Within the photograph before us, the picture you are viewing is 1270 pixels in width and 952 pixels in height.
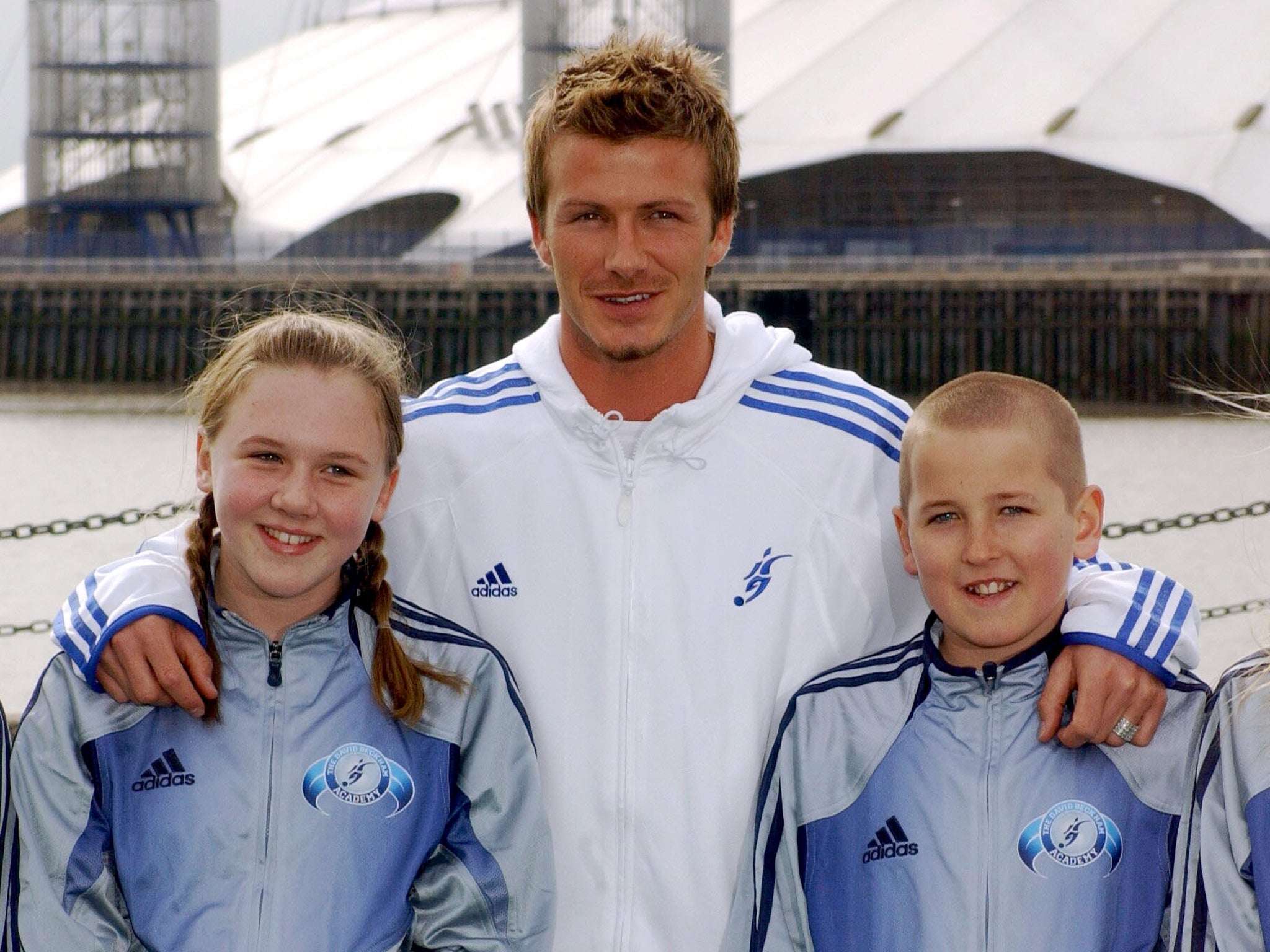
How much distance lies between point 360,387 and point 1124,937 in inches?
54.3

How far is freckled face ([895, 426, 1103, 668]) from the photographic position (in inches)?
109

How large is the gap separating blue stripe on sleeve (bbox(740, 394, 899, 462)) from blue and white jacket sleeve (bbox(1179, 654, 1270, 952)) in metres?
0.73

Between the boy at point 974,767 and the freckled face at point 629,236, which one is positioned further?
the freckled face at point 629,236

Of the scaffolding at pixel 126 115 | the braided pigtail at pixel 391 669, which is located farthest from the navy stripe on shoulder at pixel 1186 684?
the scaffolding at pixel 126 115

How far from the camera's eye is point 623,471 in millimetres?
2943

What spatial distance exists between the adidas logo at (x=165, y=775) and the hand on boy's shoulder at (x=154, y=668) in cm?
9

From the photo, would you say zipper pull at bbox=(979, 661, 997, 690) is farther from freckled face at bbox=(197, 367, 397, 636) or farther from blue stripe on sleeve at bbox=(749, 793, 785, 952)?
freckled face at bbox=(197, 367, 397, 636)

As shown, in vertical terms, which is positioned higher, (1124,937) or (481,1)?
(481,1)

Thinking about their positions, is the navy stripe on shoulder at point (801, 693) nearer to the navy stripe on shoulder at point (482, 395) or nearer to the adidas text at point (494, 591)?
the adidas text at point (494, 591)

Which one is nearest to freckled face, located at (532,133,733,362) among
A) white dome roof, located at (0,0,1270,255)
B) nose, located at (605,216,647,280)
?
nose, located at (605,216,647,280)

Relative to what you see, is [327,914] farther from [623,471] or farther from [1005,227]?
[1005,227]

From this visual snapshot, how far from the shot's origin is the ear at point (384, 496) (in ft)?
9.57

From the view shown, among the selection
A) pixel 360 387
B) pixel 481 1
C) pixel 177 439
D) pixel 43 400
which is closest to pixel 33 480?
pixel 177 439

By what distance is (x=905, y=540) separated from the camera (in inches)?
114
